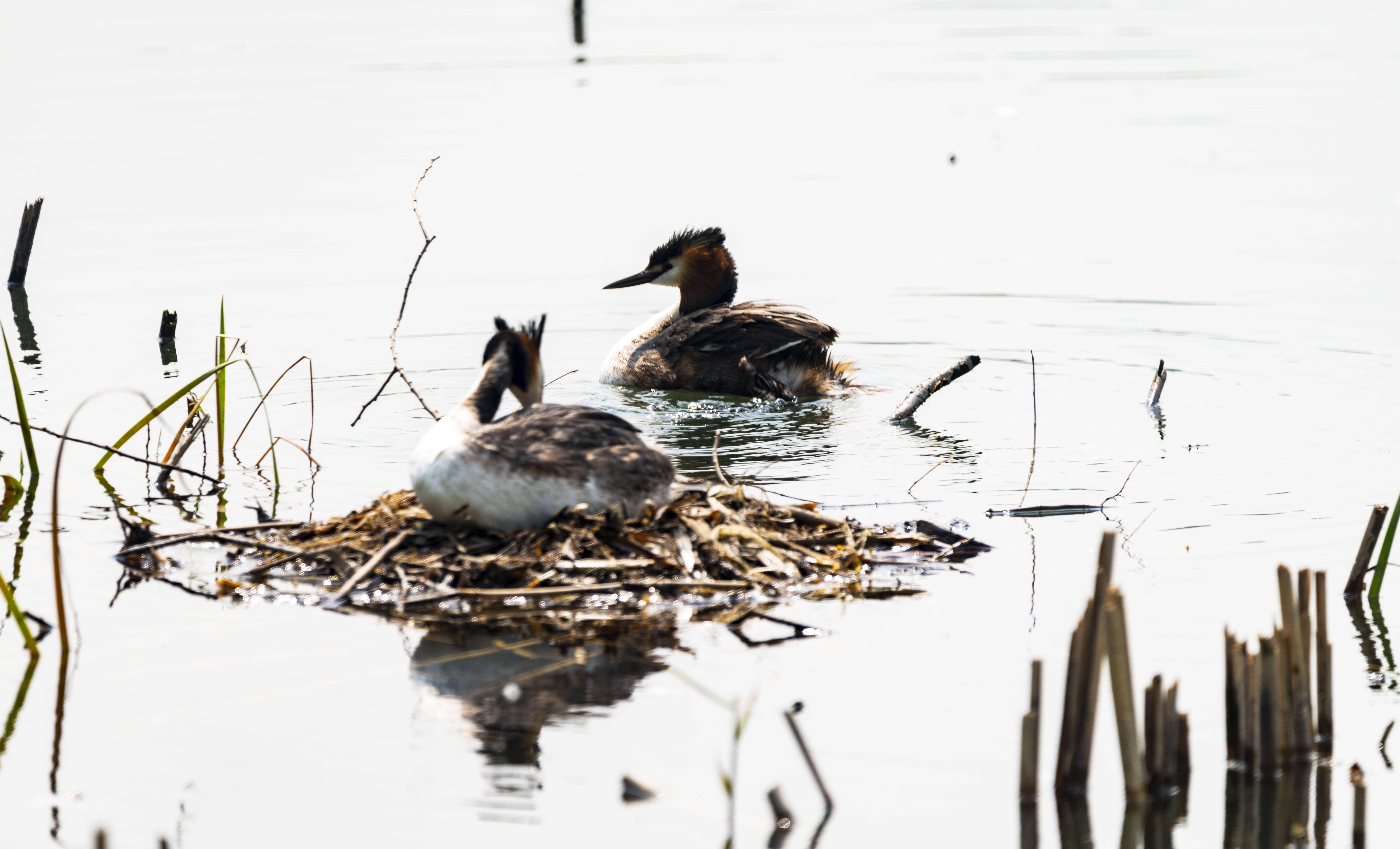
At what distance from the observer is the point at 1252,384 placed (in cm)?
991

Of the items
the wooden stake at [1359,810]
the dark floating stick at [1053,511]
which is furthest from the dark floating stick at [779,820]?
the dark floating stick at [1053,511]

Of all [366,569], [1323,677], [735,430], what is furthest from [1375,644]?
[735,430]

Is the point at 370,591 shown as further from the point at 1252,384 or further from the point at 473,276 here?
the point at 473,276

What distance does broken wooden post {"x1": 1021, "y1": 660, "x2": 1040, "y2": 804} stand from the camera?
163 inches

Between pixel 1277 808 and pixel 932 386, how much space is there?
4.81m

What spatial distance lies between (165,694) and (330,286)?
8082mm

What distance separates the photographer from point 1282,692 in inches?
175

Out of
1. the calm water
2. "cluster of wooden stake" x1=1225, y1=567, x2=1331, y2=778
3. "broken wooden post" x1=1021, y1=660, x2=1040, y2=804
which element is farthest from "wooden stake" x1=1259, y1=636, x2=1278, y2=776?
Result: "broken wooden post" x1=1021, y1=660, x2=1040, y2=804

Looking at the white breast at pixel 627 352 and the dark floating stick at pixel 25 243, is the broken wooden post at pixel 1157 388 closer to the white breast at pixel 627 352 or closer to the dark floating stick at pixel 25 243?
the white breast at pixel 627 352

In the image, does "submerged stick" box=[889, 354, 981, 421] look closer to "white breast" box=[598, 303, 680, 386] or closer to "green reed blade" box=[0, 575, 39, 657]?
"white breast" box=[598, 303, 680, 386]

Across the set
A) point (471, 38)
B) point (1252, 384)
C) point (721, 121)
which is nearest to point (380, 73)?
point (471, 38)

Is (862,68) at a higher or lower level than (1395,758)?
higher

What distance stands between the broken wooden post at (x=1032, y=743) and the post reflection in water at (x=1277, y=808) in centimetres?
52

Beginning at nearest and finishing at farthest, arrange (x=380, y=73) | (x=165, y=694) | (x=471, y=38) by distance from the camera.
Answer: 1. (x=165, y=694)
2. (x=380, y=73)
3. (x=471, y=38)
